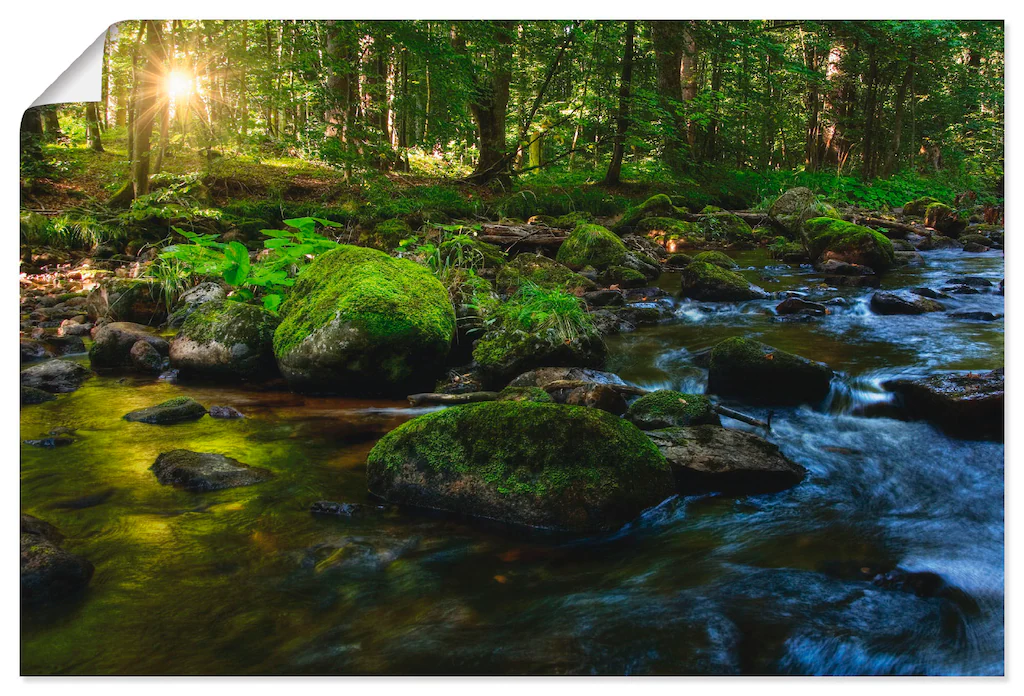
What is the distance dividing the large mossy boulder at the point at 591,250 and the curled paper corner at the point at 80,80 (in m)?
5.40

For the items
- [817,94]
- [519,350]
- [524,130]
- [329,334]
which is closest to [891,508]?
[519,350]

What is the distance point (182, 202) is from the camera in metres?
6.25

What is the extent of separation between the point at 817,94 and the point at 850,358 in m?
2.12

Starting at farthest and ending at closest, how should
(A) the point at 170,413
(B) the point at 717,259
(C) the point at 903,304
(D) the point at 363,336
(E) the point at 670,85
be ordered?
(B) the point at 717,259 < (E) the point at 670,85 < (C) the point at 903,304 < (D) the point at 363,336 < (A) the point at 170,413

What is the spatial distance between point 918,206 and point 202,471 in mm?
7382

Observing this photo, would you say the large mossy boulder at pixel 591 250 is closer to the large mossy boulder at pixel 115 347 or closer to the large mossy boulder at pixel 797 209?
the large mossy boulder at pixel 797 209

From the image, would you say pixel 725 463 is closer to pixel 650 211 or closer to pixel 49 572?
pixel 49 572

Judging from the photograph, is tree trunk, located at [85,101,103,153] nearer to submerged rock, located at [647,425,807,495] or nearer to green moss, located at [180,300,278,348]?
green moss, located at [180,300,278,348]

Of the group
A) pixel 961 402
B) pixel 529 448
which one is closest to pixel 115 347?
pixel 529 448

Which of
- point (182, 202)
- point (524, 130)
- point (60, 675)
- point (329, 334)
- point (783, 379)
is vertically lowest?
point (60, 675)

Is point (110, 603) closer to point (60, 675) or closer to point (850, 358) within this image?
point (60, 675)

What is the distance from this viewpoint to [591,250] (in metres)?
7.33

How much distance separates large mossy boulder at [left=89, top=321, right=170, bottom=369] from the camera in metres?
4.66

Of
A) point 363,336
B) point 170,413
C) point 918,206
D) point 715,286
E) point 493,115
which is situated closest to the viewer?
point 170,413
